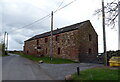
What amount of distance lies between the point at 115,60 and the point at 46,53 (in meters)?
22.1

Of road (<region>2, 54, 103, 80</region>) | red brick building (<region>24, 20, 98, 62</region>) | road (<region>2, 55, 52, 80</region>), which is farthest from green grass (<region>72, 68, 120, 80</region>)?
red brick building (<region>24, 20, 98, 62</region>)

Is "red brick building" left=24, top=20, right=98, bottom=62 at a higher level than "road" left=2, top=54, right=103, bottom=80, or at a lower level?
higher

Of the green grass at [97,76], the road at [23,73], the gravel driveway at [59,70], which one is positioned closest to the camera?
the green grass at [97,76]

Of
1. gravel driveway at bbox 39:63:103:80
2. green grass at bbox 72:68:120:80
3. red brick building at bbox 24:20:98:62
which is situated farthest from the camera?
red brick building at bbox 24:20:98:62

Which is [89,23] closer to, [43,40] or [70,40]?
[70,40]

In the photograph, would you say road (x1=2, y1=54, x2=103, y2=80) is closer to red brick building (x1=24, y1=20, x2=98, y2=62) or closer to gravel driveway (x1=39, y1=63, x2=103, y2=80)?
gravel driveway (x1=39, y1=63, x2=103, y2=80)

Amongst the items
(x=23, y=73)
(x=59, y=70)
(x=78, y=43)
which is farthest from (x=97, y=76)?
(x=78, y=43)

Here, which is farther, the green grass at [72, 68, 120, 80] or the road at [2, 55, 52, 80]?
the road at [2, 55, 52, 80]

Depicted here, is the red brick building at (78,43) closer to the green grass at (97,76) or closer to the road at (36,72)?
the road at (36,72)

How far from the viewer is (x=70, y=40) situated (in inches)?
1038

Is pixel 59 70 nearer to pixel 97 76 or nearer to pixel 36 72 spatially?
pixel 36 72

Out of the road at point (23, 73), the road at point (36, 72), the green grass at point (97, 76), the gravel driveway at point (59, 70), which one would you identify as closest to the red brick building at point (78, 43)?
the gravel driveway at point (59, 70)

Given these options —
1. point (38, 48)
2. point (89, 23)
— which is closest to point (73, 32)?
point (89, 23)

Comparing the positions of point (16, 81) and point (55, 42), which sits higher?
point (55, 42)
